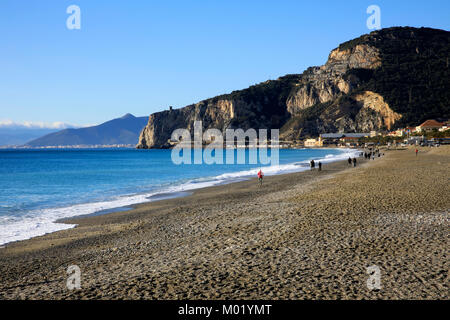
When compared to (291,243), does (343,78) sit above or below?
above

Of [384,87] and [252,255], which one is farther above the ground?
[384,87]

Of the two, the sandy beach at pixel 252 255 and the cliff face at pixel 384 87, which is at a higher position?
the cliff face at pixel 384 87

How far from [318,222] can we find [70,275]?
22.7 feet

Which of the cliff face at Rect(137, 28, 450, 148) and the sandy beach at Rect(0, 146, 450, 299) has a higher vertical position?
the cliff face at Rect(137, 28, 450, 148)

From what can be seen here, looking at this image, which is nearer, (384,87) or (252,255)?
(252,255)

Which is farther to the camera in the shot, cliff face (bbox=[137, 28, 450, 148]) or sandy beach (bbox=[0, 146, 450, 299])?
cliff face (bbox=[137, 28, 450, 148])

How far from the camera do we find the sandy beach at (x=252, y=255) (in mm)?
5880

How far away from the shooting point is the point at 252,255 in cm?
771

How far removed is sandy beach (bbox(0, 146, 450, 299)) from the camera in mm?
5880

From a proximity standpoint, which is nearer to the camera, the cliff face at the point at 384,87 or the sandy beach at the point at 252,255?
the sandy beach at the point at 252,255
